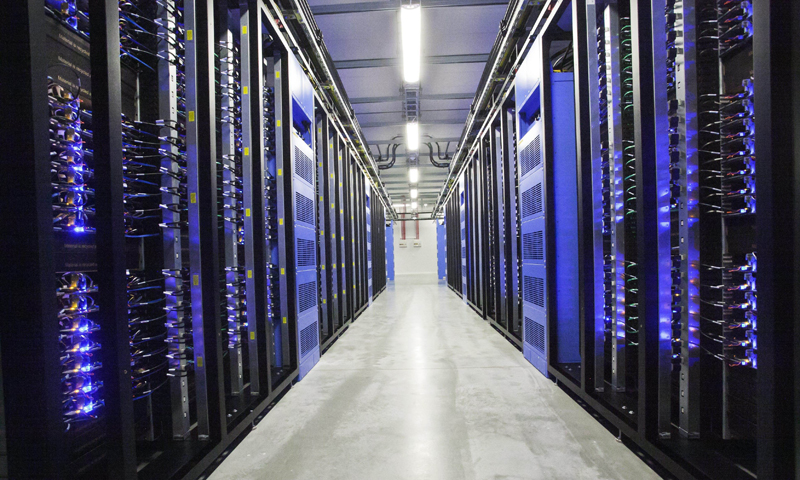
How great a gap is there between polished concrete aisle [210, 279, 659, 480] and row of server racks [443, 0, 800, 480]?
0.27 meters

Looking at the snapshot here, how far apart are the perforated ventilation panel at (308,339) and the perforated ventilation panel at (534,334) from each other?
237 centimetres

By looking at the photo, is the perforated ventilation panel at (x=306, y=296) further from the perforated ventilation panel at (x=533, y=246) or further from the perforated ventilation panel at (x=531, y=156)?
the perforated ventilation panel at (x=531, y=156)

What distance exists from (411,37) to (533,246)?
10.3ft

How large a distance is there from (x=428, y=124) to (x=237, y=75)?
823cm

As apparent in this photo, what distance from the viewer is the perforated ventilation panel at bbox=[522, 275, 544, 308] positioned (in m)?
3.73

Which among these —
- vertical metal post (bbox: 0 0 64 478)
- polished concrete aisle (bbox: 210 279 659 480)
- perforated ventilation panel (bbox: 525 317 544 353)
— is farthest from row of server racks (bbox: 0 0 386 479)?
perforated ventilation panel (bbox: 525 317 544 353)

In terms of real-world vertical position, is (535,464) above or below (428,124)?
below

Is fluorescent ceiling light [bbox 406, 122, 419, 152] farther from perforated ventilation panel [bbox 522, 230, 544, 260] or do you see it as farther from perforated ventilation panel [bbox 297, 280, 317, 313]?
perforated ventilation panel [bbox 297, 280, 317, 313]

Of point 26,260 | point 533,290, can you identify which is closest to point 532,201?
point 533,290

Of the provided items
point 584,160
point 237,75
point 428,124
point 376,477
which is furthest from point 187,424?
point 428,124

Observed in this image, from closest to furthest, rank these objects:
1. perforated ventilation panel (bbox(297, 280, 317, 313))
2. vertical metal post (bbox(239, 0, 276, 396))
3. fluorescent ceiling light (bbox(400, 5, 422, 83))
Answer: vertical metal post (bbox(239, 0, 276, 396)) < perforated ventilation panel (bbox(297, 280, 317, 313)) < fluorescent ceiling light (bbox(400, 5, 422, 83))

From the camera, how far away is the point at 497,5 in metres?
5.85

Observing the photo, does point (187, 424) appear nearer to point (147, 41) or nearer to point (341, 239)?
point (147, 41)

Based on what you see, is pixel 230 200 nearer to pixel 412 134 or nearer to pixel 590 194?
pixel 590 194
